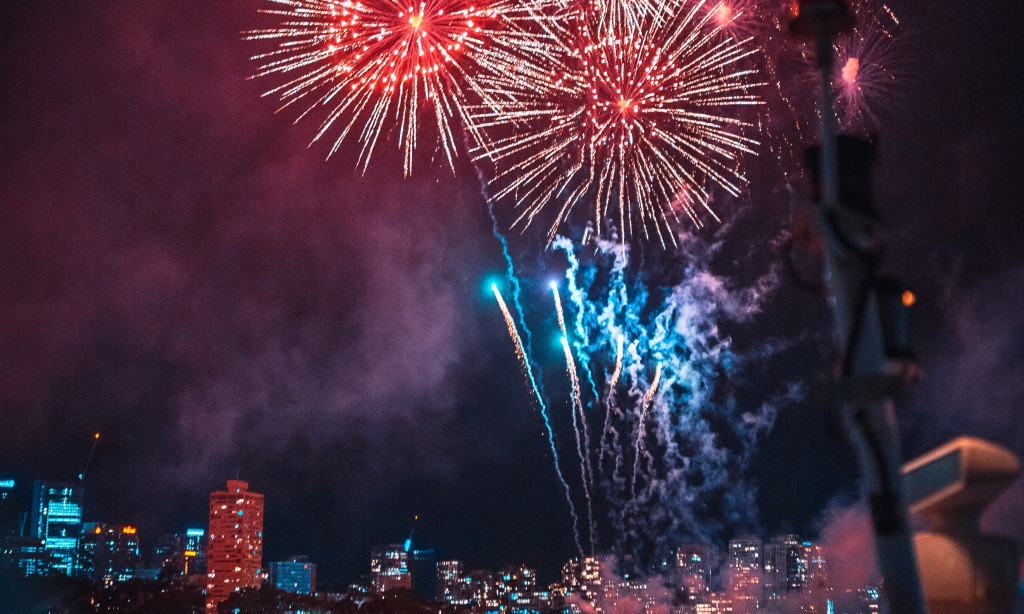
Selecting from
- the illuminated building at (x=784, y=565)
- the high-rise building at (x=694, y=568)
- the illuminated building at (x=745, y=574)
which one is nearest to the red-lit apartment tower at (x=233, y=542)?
the high-rise building at (x=694, y=568)

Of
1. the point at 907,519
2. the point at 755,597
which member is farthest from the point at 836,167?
the point at 755,597

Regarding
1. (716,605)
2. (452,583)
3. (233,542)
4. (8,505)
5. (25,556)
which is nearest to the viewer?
(716,605)

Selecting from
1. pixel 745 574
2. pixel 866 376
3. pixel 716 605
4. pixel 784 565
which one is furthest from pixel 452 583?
pixel 866 376

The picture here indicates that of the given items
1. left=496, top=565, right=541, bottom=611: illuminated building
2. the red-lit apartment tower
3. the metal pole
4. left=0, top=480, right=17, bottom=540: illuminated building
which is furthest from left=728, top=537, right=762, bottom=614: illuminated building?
the red-lit apartment tower

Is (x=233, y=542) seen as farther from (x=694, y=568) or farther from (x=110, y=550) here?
(x=694, y=568)

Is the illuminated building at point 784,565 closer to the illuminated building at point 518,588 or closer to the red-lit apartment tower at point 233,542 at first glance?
the illuminated building at point 518,588

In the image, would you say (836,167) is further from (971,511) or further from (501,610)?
(501,610)

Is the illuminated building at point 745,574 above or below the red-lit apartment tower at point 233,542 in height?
below
